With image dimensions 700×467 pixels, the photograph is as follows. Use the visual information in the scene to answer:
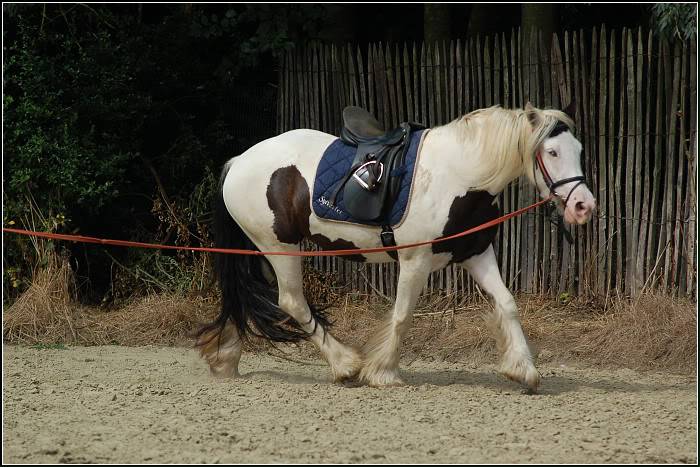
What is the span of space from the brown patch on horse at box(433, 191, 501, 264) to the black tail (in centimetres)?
107

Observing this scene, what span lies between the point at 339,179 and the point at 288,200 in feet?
1.36

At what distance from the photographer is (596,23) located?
968 centimetres

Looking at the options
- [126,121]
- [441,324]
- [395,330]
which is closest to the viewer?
[395,330]

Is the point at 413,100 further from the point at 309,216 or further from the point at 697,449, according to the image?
the point at 697,449

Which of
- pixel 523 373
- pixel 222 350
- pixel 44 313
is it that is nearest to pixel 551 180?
pixel 523 373

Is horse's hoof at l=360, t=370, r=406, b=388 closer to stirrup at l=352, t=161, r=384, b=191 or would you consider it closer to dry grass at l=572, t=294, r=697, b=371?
stirrup at l=352, t=161, r=384, b=191

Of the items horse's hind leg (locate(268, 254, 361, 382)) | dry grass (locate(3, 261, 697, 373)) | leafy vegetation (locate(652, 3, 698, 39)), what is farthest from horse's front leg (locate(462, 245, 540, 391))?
leafy vegetation (locate(652, 3, 698, 39))

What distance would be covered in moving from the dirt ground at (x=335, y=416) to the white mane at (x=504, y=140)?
130 centimetres

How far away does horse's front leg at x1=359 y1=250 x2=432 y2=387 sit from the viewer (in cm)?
594

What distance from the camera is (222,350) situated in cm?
655

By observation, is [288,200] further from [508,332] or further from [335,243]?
[508,332]

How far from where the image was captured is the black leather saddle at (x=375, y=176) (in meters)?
5.90

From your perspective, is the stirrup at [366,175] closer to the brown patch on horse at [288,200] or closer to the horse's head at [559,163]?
the brown patch on horse at [288,200]

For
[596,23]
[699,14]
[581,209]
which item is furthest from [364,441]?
[596,23]
